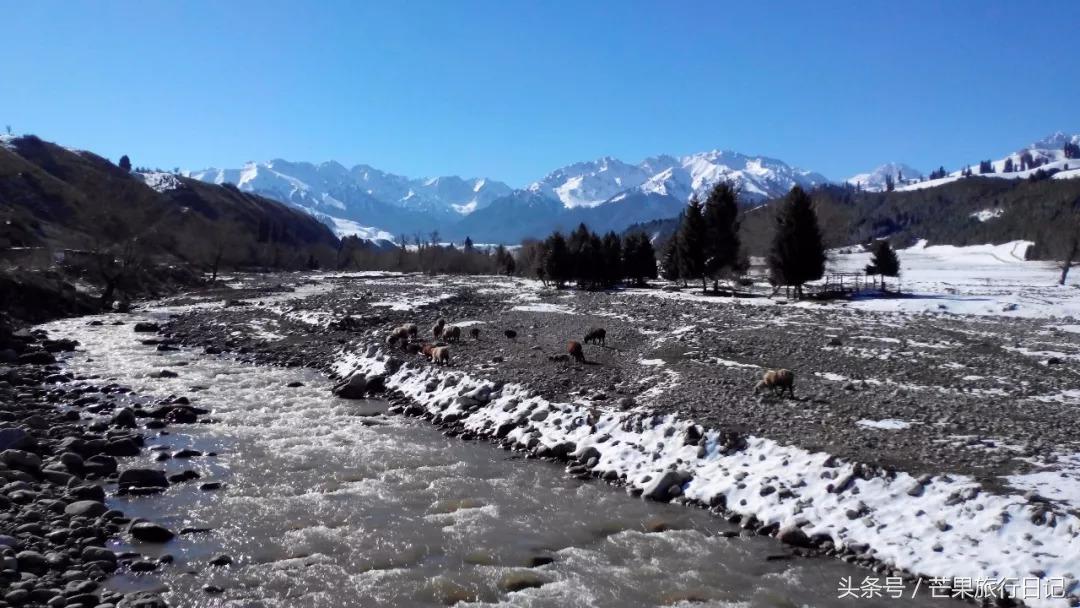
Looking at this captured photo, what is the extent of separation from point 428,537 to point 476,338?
18376mm

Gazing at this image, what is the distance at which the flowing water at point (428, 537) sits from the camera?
9180 millimetres

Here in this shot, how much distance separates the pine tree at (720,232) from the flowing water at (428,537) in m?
44.8

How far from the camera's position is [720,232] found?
56.6 m

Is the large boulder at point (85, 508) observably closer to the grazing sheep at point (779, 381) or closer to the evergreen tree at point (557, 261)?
the grazing sheep at point (779, 381)

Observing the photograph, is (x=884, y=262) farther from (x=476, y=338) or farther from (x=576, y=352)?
(x=576, y=352)

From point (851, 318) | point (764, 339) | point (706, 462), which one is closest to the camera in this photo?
point (706, 462)

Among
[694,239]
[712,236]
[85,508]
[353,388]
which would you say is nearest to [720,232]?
[712,236]

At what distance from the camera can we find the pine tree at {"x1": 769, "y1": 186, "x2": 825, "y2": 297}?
47.7 m

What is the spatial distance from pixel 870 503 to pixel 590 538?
15.9ft

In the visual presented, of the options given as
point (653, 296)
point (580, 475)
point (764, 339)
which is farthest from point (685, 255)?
point (580, 475)

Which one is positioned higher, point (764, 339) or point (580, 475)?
point (764, 339)

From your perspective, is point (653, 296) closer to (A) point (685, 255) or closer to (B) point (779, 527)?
(A) point (685, 255)

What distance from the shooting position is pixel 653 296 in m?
54.2

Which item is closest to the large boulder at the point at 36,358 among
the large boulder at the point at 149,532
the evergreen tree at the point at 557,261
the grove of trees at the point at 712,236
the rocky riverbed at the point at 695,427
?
the rocky riverbed at the point at 695,427
